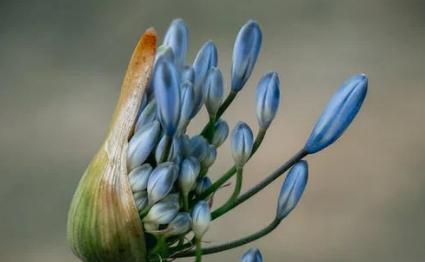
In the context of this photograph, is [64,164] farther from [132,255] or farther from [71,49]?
[132,255]

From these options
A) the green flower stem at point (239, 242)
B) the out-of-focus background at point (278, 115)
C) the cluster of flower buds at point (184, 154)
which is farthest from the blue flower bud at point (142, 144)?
the out-of-focus background at point (278, 115)

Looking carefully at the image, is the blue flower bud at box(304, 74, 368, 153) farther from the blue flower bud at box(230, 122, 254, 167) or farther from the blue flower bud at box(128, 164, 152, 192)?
the blue flower bud at box(128, 164, 152, 192)

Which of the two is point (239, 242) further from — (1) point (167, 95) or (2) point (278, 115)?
(2) point (278, 115)

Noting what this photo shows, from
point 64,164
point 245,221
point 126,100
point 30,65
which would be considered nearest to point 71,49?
point 30,65

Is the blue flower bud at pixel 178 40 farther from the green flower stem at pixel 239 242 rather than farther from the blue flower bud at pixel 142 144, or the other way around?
the green flower stem at pixel 239 242

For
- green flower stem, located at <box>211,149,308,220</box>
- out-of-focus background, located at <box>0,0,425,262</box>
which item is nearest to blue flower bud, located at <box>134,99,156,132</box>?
green flower stem, located at <box>211,149,308,220</box>
